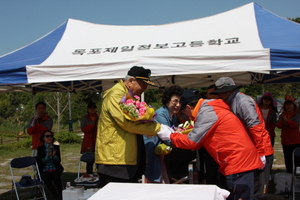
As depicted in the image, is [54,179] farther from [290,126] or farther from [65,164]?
[290,126]

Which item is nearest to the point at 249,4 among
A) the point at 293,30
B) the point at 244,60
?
the point at 293,30

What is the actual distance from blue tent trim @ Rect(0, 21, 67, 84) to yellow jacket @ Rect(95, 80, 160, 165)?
210 cm

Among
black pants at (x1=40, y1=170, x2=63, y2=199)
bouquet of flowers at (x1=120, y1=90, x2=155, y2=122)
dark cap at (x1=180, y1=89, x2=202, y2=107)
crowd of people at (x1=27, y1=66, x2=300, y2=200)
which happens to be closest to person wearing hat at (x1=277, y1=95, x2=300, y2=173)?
crowd of people at (x1=27, y1=66, x2=300, y2=200)

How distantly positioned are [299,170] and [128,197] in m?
5.06

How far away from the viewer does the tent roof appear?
3977 mm

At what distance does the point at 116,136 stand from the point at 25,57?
9.38 feet

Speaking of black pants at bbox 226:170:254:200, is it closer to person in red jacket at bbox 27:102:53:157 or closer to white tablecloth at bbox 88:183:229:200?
white tablecloth at bbox 88:183:229:200

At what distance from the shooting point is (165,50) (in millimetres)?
4586

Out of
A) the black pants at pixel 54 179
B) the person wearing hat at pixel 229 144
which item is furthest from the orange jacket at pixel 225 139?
the black pants at pixel 54 179

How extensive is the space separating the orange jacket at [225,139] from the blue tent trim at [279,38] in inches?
59.1

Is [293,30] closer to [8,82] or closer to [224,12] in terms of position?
[224,12]

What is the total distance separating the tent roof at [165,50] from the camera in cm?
398

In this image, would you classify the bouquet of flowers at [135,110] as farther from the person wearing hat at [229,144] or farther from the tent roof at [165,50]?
the tent roof at [165,50]

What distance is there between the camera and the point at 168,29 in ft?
17.9
